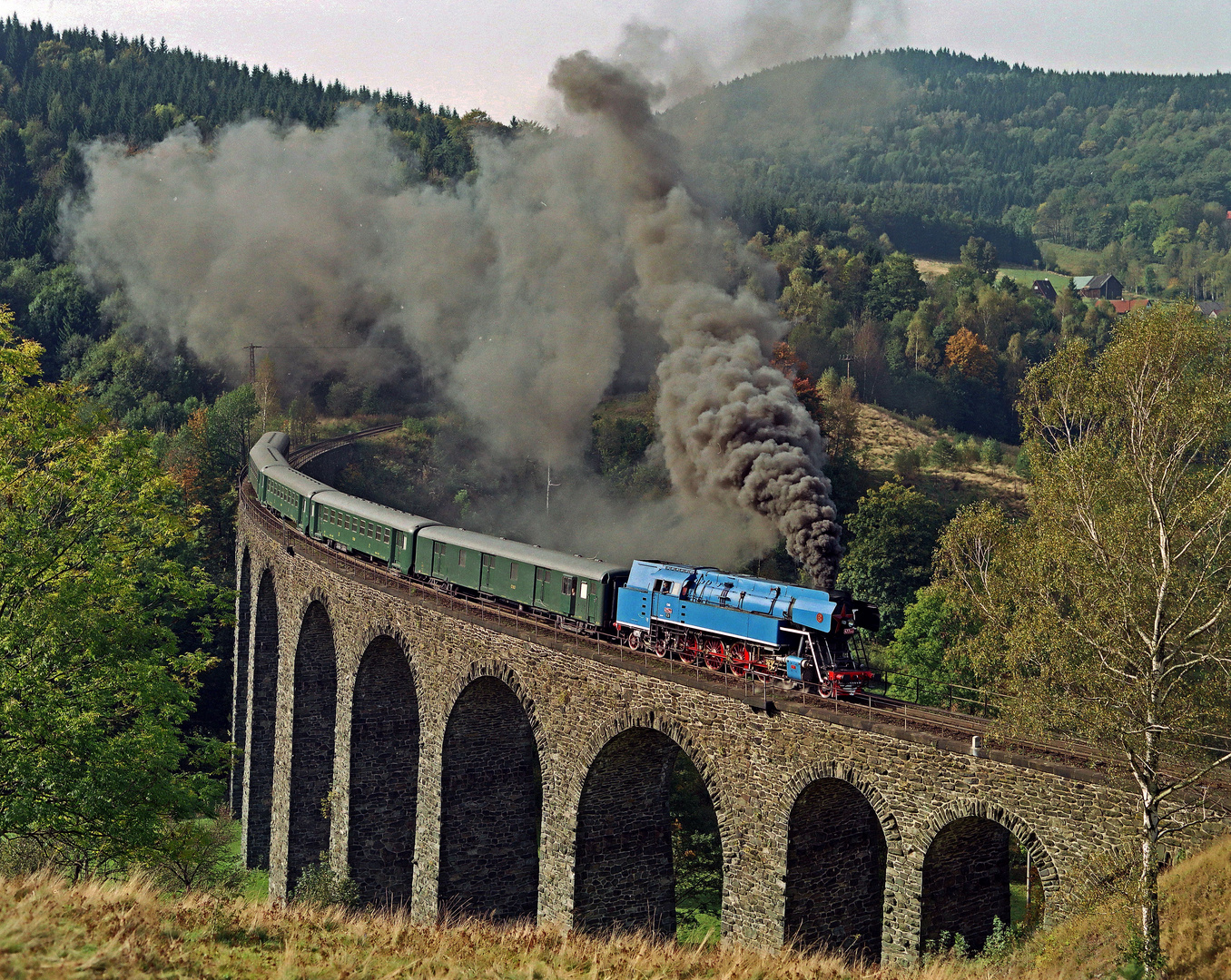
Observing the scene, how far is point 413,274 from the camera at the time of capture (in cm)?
10869

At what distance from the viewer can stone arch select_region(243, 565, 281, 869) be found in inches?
1758

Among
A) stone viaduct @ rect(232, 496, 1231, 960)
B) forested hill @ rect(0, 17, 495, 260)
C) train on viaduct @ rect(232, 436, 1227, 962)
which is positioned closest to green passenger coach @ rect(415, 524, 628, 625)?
train on viaduct @ rect(232, 436, 1227, 962)

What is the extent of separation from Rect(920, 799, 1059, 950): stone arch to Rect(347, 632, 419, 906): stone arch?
61.0 ft

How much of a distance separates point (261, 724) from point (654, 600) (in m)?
24.1

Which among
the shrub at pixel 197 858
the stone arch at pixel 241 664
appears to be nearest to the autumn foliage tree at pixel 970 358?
the stone arch at pixel 241 664

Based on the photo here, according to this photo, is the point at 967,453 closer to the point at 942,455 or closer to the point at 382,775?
the point at 942,455

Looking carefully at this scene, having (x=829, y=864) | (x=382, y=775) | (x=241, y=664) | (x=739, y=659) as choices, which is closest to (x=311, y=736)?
(x=382, y=775)

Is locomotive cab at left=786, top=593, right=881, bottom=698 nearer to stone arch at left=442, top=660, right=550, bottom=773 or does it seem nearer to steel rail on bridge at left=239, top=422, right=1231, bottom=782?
steel rail on bridge at left=239, top=422, right=1231, bottom=782

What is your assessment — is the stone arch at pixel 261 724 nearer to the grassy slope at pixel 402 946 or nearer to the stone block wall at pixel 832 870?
the stone block wall at pixel 832 870

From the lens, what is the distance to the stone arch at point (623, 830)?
26172 mm

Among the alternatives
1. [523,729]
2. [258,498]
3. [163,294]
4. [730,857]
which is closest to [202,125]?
[163,294]

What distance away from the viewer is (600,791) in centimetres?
2645

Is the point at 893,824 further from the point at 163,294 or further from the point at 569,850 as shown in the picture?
the point at 163,294

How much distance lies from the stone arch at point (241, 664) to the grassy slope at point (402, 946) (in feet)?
110
